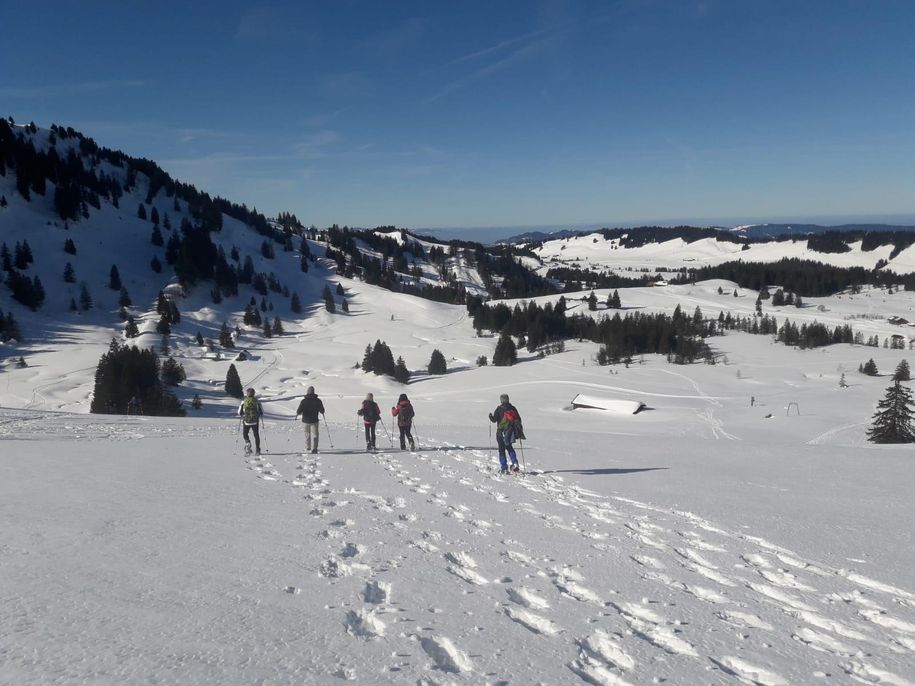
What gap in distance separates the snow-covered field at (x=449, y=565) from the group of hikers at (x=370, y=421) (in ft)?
2.06

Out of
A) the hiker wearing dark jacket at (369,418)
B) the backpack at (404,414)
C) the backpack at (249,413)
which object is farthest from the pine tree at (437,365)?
the backpack at (249,413)

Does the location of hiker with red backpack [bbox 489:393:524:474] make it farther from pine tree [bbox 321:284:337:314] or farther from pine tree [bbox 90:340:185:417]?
pine tree [bbox 321:284:337:314]

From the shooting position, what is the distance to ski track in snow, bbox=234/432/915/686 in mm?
4023

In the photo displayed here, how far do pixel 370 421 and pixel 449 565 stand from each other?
949cm

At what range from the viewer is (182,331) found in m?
81.9

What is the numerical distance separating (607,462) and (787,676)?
9.95 m

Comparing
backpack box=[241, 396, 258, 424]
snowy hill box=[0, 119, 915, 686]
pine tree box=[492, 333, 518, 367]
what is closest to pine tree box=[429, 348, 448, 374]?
pine tree box=[492, 333, 518, 367]

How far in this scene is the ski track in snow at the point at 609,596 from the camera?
13.2ft

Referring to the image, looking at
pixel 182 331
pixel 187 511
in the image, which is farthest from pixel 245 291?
pixel 187 511

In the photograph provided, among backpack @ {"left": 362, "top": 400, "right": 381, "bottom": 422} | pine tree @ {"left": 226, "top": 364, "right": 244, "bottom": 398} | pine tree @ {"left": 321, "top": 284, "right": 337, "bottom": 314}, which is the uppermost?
backpack @ {"left": 362, "top": 400, "right": 381, "bottom": 422}

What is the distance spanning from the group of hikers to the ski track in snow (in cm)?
341

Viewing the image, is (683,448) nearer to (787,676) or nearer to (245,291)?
(787,676)

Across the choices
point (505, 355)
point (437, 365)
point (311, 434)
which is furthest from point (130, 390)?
point (505, 355)

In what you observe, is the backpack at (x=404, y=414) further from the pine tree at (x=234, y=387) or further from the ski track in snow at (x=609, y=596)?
the pine tree at (x=234, y=387)
